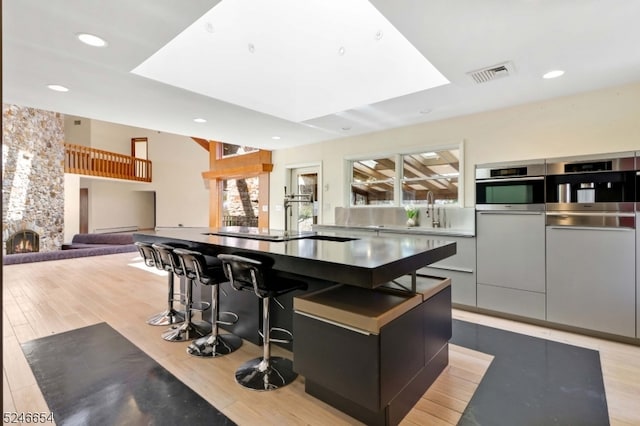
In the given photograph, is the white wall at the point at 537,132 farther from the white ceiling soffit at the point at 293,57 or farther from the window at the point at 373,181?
the white ceiling soffit at the point at 293,57

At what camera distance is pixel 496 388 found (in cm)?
228

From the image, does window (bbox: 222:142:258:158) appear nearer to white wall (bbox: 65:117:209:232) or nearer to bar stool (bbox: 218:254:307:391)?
white wall (bbox: 65:117:209:232)

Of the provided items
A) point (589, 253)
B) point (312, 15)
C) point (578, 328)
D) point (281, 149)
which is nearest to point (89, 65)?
point (312, 15)

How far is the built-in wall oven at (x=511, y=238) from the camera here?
343 centimetres

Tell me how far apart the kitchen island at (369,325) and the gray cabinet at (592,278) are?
1.75 meters

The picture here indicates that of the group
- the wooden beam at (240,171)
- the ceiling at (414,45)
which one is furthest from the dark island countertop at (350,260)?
the wooden beam at (240,171)

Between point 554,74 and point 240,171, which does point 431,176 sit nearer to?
point 554,74

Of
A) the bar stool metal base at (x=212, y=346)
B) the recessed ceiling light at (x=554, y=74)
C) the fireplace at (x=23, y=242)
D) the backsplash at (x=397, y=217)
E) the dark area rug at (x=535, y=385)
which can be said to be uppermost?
the recessed ceiling light at (x=554, y=74)

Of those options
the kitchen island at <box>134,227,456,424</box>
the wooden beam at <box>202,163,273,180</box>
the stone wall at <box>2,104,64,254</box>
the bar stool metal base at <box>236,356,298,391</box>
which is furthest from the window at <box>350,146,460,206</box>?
the stone wall at <box>2,104,64,254</box>

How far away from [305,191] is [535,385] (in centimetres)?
506

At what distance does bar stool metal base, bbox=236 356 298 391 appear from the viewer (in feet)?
7.50

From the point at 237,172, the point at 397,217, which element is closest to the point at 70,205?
the point at 237,172

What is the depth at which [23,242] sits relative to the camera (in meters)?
7.86

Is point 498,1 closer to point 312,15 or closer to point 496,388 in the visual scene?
point 312,15
